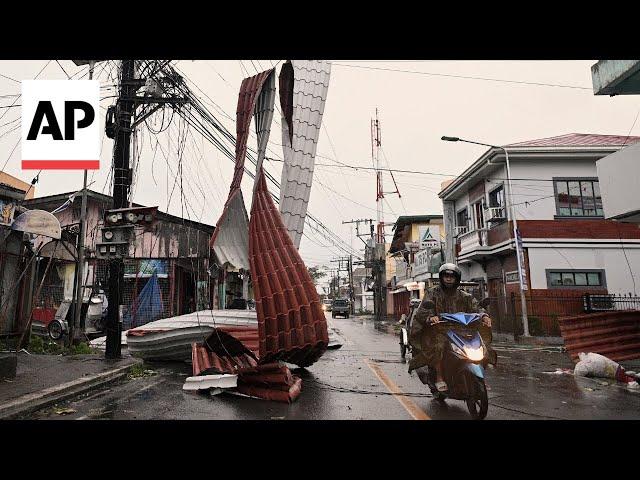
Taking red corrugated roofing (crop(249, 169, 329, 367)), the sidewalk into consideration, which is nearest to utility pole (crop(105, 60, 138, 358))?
the sidewalk

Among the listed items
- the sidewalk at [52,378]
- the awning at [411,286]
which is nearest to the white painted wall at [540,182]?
the awning at [411,286]

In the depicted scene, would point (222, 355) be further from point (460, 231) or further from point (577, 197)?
point (460, 231)

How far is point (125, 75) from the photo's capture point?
40.3 feet

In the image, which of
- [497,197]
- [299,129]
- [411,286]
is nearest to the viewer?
[299,129]

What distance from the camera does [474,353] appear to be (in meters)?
5.21

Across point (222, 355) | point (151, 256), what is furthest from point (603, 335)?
point (151, 256)

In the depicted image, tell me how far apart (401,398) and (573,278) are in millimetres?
16348

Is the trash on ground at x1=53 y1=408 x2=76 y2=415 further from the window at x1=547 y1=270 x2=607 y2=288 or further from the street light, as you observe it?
the window at x1=547 y1=270 x2=607 y2=288

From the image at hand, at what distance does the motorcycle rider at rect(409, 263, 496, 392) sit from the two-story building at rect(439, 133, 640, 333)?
14.4 metres

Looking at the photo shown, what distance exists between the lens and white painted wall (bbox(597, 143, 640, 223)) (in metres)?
9.98

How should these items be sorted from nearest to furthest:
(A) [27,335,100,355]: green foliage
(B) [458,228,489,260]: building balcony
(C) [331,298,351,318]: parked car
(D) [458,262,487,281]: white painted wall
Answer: (A) [27,335,100,355]: green foliage < (B) [458,228,489,260]: building balcony < (D) [458,262,487,281]: white painted wall < (C) [331,298,351,318]: parked car

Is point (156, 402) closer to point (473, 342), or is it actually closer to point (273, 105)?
point (473, 342)
